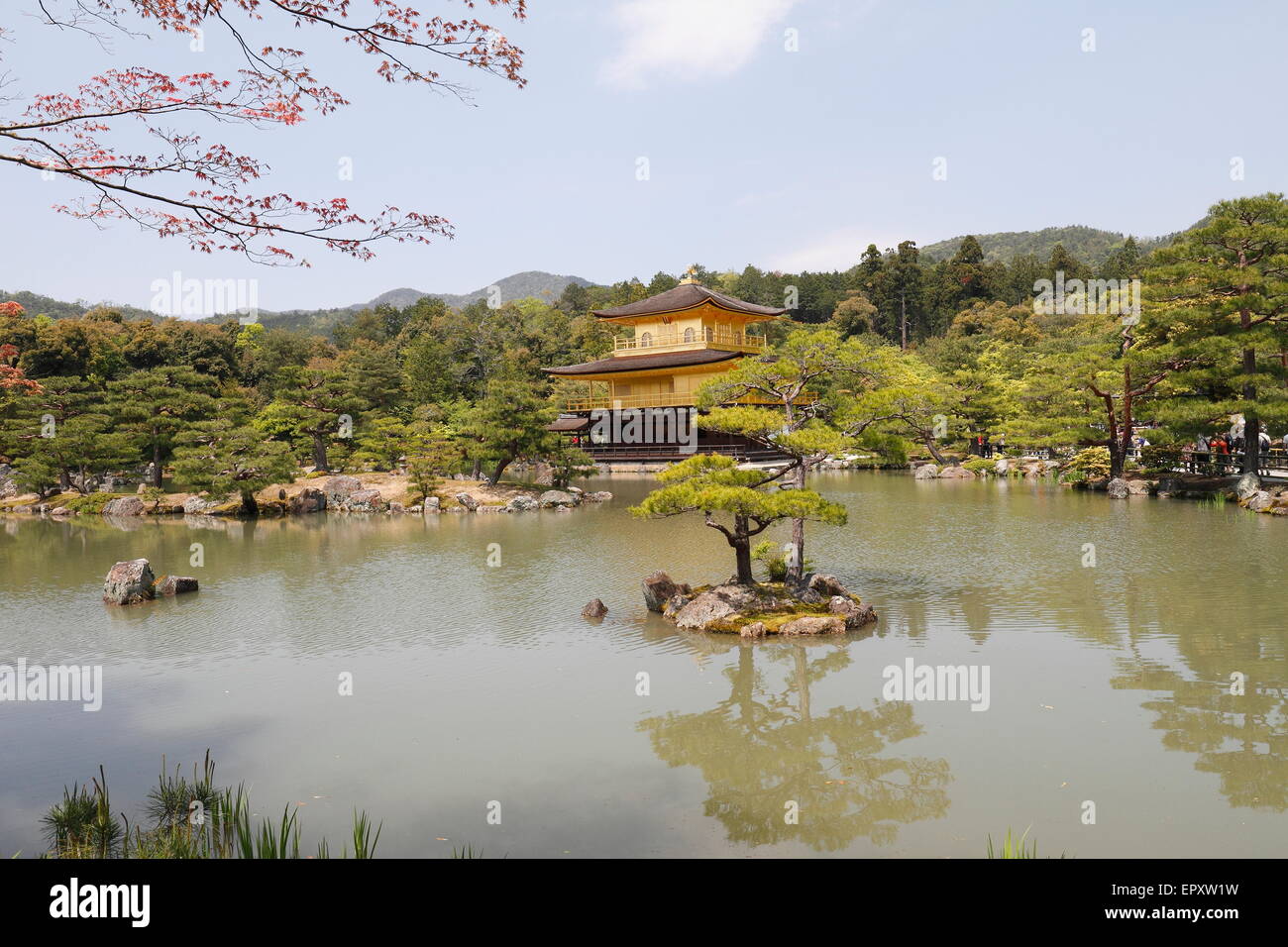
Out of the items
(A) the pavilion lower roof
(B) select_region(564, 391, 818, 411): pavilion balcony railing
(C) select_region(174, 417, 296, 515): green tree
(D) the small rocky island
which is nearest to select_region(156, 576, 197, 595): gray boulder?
(D) the small rocky island

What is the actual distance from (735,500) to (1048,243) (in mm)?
159685

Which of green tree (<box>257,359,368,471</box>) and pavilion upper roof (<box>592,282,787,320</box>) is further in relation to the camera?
pavilion upper roof (<box>592,282,787,320</box>)

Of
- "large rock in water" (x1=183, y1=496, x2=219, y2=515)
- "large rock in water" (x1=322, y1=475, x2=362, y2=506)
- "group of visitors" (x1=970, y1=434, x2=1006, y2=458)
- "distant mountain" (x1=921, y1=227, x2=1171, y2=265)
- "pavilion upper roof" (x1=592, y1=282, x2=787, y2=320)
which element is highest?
"distant mountain" (x1=921, y1=227, x2=1171, y2=265)

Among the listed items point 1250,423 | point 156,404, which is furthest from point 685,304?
point 1250,423

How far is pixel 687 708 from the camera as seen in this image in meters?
7.12

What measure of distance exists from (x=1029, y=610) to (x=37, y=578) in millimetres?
15782

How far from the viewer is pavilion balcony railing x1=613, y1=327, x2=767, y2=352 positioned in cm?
3431

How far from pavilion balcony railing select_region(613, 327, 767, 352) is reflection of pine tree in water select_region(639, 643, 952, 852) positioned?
27.6 metres

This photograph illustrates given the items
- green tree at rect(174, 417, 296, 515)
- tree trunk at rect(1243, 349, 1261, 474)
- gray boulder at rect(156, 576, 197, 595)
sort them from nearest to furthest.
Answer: gray boulder at rect(156, 576, 197, 595) → tree trunk at rect(1243, 349, 1261, 474) → green tree at rect(174, 417, 296, 515)

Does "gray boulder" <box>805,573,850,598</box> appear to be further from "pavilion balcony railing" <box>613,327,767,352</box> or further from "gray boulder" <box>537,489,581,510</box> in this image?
"pavilion balcony railing" <box>613,327,767,352</box>

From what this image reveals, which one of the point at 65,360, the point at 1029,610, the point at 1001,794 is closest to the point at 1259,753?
the point at 1001,794

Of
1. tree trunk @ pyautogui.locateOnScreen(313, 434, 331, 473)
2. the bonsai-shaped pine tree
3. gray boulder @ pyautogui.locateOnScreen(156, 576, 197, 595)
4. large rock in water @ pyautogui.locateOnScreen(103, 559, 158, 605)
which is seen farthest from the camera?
tree trunk @ pyautogui.locateOnScreen(313, 434, 331, 473)

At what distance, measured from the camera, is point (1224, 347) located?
1889 centimetres
